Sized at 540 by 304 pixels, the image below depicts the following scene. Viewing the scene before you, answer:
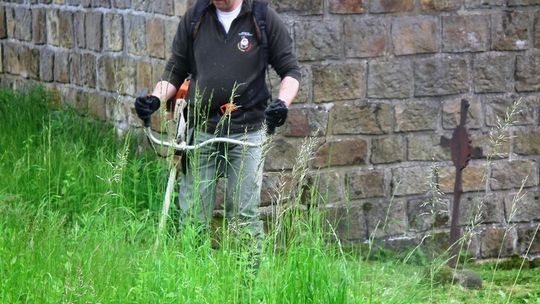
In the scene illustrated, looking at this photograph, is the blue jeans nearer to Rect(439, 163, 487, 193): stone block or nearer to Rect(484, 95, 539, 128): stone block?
Rect(439, 163, 487, 193): stone block

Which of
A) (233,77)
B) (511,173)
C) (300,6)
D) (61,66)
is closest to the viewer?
(233,77)

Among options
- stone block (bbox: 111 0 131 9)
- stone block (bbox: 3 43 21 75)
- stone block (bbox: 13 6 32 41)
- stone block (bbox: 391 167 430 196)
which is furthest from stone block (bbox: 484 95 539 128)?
stone block (bbox: 3 43 21 75)

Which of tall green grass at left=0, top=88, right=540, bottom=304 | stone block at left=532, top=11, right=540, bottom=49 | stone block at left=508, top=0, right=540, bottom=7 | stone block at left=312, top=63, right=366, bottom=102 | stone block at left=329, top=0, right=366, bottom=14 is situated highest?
stone block at left=508, top=0, right=540, bottom=7

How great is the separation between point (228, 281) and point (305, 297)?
0.37 metres

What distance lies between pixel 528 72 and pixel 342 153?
5.37ft

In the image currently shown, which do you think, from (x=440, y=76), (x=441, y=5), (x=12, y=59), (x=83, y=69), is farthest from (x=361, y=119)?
(x=12, y=59)

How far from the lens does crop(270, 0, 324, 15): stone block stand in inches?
367

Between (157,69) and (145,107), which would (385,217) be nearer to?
(157,69)

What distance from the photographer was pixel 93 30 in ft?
36.2

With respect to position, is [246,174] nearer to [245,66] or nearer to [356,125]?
[245,66]

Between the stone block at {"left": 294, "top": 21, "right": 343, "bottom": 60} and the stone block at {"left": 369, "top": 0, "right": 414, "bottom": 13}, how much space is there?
30 cm

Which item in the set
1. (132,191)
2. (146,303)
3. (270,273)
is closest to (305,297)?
(270,273)

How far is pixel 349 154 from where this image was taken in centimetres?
974

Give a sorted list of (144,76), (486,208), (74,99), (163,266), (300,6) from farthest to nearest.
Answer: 1. (74,99)
2. (486,208)
3. (144,76)
4. (300,6)
5. (163,266)
